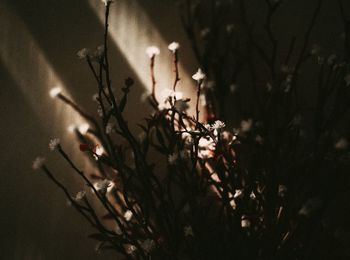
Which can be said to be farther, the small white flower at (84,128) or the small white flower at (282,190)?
the small white flower at (84,128)

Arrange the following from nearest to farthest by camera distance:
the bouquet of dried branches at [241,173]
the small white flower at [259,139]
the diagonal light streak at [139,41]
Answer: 1. the bouquet of dried branches at [241,173]
2. the small white flower at [259,139]
3. the diagonal light streak at [139,41]

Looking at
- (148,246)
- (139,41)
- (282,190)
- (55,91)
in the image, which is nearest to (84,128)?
(55,91)

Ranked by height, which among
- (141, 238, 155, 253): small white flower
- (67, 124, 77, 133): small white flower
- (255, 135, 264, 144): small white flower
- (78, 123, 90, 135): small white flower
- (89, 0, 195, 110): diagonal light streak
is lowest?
(141, 238, 155, 253): small white flower

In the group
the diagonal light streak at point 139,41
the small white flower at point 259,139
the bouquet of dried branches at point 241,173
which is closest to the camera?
the bouquet of dried branches at point 241,173

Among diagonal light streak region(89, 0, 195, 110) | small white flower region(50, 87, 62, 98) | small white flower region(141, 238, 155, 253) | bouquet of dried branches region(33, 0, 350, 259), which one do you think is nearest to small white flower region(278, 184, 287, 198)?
bouquet of dried branches region(33, 0, 350, 259)

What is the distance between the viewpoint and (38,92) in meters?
1.21

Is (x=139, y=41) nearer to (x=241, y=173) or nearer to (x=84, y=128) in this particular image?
(x=84, y=128)

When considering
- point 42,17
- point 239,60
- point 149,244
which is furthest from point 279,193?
point 42,17

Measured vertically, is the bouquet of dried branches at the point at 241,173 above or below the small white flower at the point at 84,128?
below

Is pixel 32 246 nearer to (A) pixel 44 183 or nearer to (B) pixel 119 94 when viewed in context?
(A) pixel 44 183

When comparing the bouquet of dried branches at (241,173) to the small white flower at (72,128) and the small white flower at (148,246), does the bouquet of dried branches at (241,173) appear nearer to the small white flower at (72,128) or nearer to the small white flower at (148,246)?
the small white flower at (148,246)

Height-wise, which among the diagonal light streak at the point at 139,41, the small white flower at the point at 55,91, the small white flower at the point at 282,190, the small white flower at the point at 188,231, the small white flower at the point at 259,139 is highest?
the diagonal light streak at the point at 139,41

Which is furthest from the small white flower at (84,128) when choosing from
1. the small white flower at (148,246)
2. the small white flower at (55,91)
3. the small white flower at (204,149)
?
the small white flower at (148,246)

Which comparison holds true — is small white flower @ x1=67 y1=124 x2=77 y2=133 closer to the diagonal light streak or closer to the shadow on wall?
the shadow on wall
